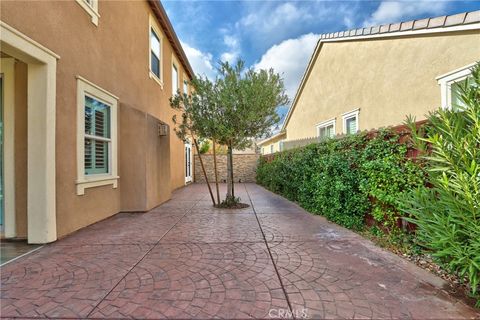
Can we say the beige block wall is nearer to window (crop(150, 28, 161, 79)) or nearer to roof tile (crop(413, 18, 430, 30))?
window (crop(150, 28, 161, 79))

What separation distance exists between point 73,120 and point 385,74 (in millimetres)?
7868

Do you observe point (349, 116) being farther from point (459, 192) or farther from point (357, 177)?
point (459, 192)

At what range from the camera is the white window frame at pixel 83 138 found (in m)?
4.76

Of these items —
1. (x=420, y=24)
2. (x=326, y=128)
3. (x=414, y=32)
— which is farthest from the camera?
Answer: (x=326, y=128)

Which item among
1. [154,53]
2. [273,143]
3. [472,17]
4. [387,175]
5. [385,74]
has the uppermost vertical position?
[154,53]

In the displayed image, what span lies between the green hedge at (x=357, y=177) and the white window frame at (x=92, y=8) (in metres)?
5.82

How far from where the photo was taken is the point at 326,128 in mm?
10359

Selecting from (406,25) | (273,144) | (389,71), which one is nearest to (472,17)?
(406,25)

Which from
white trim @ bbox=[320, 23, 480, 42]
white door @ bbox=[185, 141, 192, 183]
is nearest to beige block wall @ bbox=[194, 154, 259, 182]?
white door @ bbox=[185, 141, 192, 183]

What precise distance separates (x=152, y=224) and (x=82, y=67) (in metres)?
3.50

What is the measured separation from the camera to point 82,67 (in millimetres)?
4875

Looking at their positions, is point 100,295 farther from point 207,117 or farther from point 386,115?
point 386,115

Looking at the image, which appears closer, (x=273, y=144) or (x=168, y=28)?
(x=168, y=28)

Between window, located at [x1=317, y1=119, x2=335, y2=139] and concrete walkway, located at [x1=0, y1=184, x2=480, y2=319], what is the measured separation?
599cm
